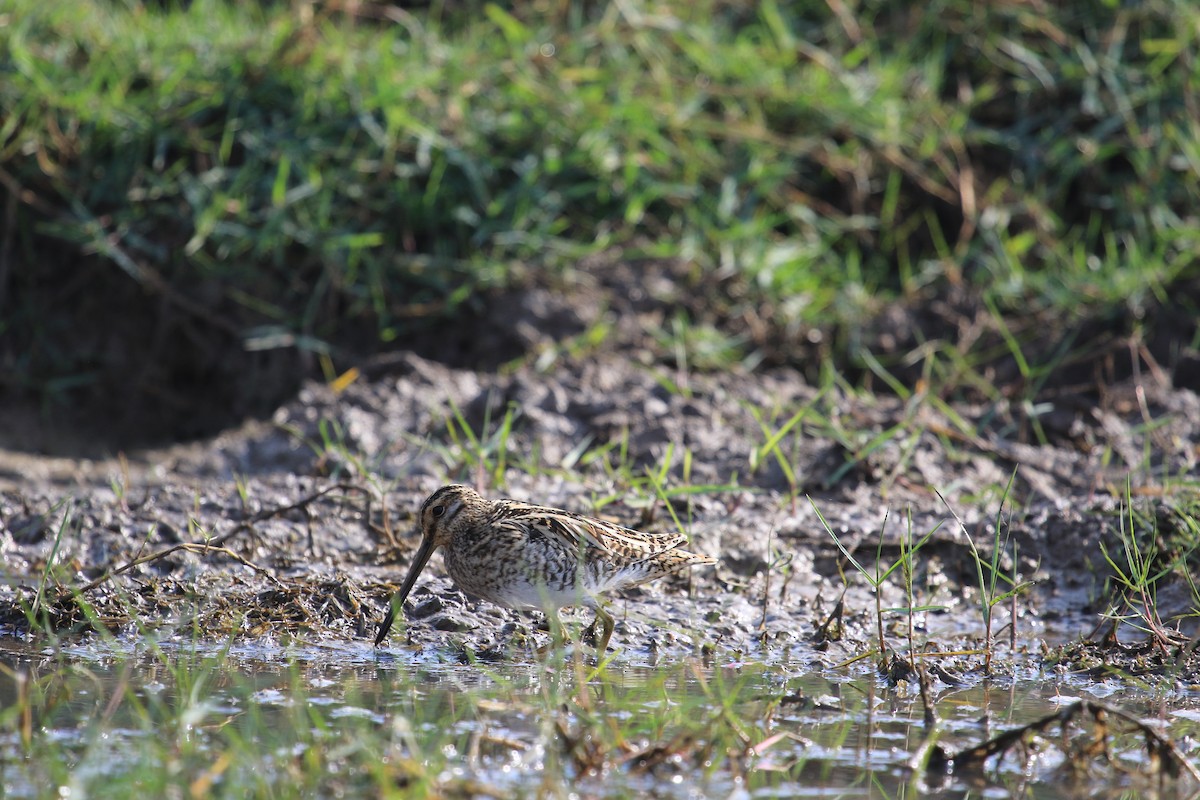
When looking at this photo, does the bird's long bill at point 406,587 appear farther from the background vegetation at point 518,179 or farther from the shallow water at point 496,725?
the background vegetation at point 518,179

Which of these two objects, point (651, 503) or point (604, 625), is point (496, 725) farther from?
point (651, 503)

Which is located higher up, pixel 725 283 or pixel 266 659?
pixel 725 283

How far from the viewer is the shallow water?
10.3ft

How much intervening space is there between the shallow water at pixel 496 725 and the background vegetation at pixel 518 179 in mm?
2471

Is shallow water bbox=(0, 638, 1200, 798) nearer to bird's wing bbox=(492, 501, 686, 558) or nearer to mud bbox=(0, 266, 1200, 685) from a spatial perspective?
mud bbox=(0, 266, 1200, 685)

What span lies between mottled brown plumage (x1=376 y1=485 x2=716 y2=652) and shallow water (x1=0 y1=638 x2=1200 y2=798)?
0.28 metres

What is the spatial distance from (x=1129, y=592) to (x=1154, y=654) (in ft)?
1.84

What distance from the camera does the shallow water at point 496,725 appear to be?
10.3ft

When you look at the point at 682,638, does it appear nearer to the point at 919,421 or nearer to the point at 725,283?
the point at 919,421

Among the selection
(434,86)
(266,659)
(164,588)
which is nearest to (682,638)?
(266,659)

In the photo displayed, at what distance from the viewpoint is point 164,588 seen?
464 cm

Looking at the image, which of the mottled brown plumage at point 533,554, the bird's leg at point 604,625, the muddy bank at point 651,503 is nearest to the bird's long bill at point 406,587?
the mottled brown plumage at point 533,554

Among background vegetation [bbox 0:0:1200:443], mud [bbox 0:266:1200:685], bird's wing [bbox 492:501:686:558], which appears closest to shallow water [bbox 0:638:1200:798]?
mud [bbox 0:266:1200:685]

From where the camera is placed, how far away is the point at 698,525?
5164 mm
